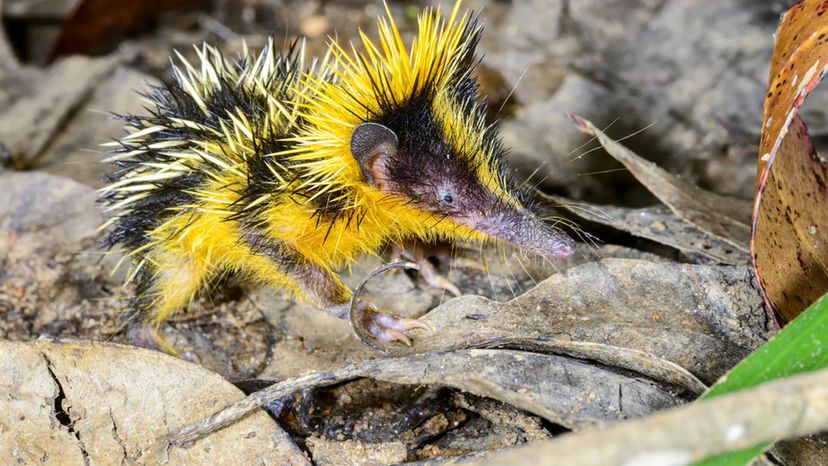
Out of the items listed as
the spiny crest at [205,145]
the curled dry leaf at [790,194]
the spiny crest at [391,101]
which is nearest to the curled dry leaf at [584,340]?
the curled dry leaf at [790,194]

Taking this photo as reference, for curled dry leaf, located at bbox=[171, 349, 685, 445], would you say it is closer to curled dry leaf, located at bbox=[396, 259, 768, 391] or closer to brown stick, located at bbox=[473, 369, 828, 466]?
curled dry leaf, located at bbox=[396, 259, 768, 391]

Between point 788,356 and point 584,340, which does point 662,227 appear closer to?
point 584,340

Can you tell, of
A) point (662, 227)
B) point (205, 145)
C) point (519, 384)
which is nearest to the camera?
point (519, 384)

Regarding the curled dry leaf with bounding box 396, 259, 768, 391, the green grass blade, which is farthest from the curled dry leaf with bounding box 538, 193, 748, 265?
the green grass blade

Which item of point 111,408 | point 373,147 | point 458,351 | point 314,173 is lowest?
point 111,408

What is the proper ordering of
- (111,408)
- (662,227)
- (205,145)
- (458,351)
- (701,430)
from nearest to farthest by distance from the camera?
(701,430)
(458,351)
(111,408)
(205,145)
(662,227)

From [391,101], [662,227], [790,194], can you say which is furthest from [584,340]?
[391,101]

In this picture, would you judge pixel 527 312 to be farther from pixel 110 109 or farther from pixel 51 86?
pixel 51 86
